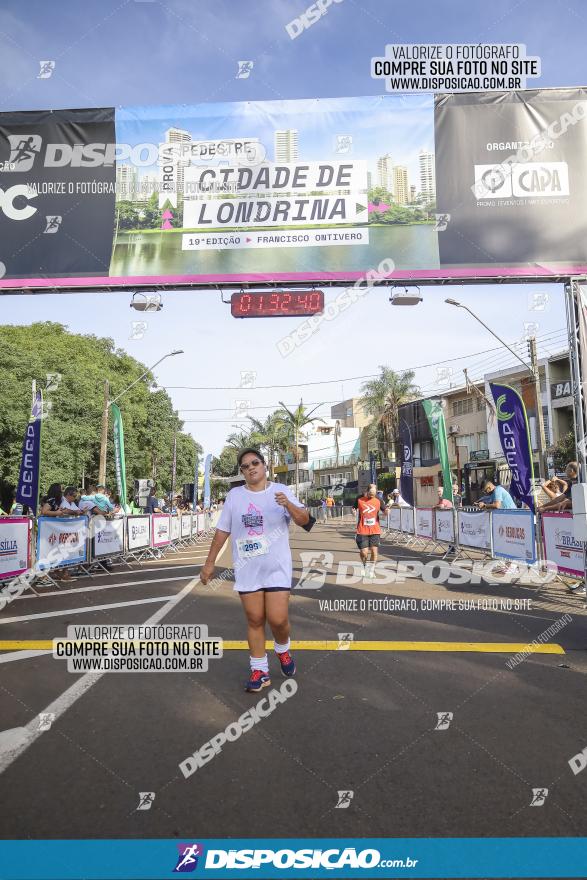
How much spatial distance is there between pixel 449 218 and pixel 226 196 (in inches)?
151

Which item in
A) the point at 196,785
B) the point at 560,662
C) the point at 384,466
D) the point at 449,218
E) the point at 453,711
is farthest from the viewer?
the point at 384,466

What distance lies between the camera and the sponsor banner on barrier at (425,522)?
18609mm

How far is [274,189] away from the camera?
36.3 ft

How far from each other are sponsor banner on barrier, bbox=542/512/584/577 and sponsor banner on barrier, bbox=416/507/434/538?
740cm

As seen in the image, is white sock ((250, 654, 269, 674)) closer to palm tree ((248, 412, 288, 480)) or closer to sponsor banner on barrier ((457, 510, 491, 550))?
sponsor banner on barrier ((457, 510, 491, 550))

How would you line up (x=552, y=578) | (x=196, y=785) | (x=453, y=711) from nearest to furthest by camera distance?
(x=196, y=785)
(x=453, y=711)
(x=552, y=578)

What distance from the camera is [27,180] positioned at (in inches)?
440

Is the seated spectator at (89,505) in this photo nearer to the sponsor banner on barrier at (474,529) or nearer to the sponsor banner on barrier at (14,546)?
the sponsor banner on barrier at (14,546)

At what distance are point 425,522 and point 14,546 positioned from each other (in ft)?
40.7

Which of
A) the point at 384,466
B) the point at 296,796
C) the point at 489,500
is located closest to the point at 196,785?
the point at 296,796

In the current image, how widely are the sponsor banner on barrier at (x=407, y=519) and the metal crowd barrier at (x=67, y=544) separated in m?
8.45

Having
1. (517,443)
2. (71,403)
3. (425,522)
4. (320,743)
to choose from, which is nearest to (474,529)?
(517,443)

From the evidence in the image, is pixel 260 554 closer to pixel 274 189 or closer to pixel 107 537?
pixel 274 189

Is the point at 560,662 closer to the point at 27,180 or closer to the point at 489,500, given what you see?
the point at 489,500
